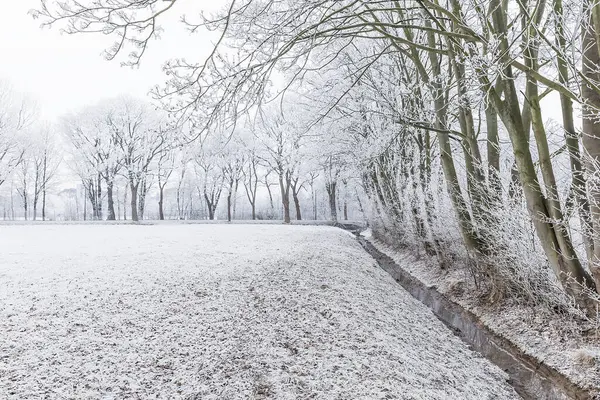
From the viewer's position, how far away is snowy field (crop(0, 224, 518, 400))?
3.33 meters

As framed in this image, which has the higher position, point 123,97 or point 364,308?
point 123,97

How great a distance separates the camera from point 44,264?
7578 millimetres

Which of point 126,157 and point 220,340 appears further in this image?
point 126,157

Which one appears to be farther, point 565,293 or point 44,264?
point 44,264

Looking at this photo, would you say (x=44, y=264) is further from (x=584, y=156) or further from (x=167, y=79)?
(x=584, y=156)

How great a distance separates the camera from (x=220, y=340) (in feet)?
13.9

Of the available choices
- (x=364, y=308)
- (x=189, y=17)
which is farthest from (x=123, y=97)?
(x=364, y=308)

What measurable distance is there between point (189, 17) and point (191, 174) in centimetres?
3774

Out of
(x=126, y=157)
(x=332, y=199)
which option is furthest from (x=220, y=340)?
(x=332, y=199)

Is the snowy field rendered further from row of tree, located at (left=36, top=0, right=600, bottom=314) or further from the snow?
row of tree, located at (left=36, top=0, right=600, bottom=314)

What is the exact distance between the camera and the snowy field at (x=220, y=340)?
10.9 ft

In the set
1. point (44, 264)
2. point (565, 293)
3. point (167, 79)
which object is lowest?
point (565, 293)

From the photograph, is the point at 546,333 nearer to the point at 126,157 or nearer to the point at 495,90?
the point at 495,90

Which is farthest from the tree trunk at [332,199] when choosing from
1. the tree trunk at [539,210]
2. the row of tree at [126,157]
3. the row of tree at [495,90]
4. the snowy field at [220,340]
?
the tree trunk at [539,210]
